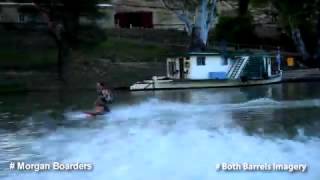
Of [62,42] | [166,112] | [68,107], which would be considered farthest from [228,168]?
[62,42]

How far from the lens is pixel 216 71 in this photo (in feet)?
177

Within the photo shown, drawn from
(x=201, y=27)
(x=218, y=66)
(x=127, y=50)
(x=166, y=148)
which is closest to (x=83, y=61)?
(x=127, y=50)

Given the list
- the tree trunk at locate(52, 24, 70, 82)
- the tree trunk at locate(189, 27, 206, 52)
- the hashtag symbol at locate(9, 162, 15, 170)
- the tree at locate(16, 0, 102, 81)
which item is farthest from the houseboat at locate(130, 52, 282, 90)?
the hashtag symbol at locate(9, 162, 15, 170)

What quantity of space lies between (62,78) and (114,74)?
355cm

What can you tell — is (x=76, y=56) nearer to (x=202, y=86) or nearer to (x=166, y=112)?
(x=202, y=86)

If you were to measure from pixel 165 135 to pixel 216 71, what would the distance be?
28.5 m

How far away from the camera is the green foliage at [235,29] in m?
67.6

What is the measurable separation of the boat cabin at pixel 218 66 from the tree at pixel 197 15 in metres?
7.49

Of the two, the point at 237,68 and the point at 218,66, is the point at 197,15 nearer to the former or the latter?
the point at 218,66

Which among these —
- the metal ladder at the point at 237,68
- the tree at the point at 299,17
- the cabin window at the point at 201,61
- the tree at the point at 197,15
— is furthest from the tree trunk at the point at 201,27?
the cabin window at the point at 201,61

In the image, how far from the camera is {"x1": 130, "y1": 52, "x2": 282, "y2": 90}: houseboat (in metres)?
53.0

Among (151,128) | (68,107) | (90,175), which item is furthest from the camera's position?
(68,107)

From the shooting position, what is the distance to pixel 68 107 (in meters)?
37.9

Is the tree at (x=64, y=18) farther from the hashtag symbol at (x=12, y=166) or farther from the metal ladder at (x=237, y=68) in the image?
the hashtag symbol at (x=12, y=166)
